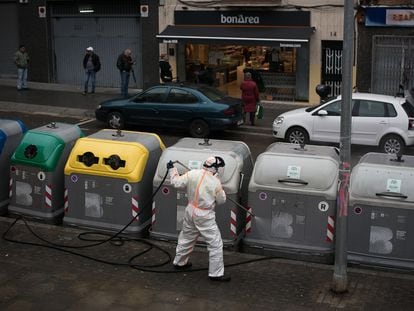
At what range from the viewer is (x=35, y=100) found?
23453mm

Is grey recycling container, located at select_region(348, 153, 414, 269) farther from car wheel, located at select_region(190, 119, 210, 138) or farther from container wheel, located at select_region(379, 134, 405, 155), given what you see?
car wheel, located at select_region(190, 119, 210, 138)

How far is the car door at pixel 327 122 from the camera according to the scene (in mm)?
16750

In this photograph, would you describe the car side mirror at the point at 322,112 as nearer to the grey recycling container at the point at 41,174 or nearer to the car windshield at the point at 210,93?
the car windshield at the point at 210,93

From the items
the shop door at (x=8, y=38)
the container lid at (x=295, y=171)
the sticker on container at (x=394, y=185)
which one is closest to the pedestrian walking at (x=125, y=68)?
the shop door at (x=8, y=38)

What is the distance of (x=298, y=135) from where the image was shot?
56.6ft

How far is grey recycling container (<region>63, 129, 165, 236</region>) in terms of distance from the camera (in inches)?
401

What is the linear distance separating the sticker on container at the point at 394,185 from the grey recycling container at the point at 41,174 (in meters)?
5.02

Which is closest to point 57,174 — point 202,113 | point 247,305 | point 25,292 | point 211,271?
point 25,292

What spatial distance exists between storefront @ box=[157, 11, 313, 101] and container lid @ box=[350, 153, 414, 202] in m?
13.2

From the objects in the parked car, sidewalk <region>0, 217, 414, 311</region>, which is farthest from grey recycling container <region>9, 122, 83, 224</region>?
the parked car

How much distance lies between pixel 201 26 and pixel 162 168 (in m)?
14.8

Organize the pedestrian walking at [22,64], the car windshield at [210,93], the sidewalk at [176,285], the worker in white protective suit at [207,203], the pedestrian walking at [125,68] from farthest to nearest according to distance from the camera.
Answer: the pedestrian walking at [22,64] → the pedestrian walking at [125,68] → the car windshield at [210,93] → the worker in white protective suit at [207,203] → the sidewalk at [176,285]

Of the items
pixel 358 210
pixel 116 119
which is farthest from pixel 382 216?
pixel 116 119

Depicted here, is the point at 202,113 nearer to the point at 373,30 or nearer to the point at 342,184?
the point at 373,30
